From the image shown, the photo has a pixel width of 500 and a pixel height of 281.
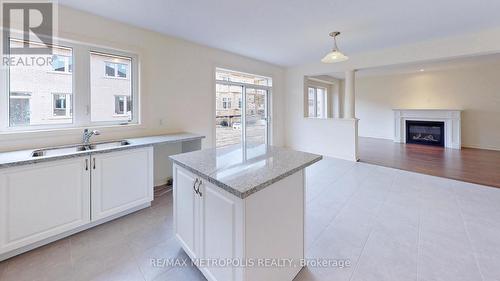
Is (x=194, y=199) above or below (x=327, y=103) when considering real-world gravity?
below

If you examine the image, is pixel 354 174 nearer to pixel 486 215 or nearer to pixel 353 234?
pixel 486 215

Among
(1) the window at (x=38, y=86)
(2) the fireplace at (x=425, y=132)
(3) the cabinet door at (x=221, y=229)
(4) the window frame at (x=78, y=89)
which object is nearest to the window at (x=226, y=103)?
(4) the window frame at (x=78, y=89)

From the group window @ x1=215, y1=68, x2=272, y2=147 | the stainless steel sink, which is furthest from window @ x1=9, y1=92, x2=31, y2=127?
window @ x1=215, y1=68, x2=272, y2=147

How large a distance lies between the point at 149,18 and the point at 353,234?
11.9ft

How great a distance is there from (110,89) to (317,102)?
7.40m

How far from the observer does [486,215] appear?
2572 mm

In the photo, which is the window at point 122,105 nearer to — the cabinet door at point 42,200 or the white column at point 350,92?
→ the cabinet door at point 42,200

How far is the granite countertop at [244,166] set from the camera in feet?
4.11

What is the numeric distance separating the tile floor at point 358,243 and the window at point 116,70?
1.92 m

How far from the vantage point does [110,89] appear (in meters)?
3.18

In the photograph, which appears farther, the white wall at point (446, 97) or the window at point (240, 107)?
the white wall at point (446, 97)

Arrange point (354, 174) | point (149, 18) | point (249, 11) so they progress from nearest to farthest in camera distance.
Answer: point (249, 11)
point (149, 18)
point (354, 174)

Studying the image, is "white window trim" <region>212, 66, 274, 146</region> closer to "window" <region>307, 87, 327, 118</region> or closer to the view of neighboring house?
the view of neighboring house

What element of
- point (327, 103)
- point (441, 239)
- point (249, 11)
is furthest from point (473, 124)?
point (249, 11)
